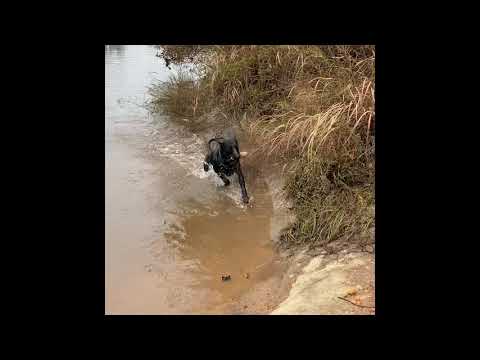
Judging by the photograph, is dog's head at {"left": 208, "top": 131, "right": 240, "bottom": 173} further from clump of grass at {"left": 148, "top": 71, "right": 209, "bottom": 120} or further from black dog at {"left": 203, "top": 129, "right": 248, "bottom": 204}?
clump of grass at {"left": 148, "top": 71, "right": 209, "bottom": 120}

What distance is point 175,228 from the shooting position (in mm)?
5496

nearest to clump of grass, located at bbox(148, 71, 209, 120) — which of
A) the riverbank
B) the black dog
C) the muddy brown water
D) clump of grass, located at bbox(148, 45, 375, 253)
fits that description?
the riverbank

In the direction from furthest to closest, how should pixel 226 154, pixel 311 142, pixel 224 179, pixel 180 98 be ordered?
1. pixel 180 98
2. pixel 224 179
3. pixel 226 154
4. pixel 311 142

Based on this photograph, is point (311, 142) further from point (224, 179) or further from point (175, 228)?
point (175, 228)

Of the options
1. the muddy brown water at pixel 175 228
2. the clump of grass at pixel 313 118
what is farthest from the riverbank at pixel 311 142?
the muddy brown water at pixel 175 228

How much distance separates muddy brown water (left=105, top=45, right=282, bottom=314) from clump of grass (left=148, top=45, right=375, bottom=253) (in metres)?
0.57

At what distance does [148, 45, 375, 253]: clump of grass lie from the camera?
15.1 feet

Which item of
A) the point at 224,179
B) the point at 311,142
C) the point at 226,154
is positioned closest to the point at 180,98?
the point at 224,179

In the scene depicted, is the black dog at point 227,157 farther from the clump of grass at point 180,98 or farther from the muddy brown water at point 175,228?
the clump of grass at point 180,98

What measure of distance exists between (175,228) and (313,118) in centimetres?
212

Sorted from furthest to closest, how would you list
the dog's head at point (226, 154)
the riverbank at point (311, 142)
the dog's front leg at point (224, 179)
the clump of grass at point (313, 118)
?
the dog's front leg at point (224, 179), the dog's head at point (226, 154), the clump of grass at point (313, 118), the riverbank at point (311, 142)

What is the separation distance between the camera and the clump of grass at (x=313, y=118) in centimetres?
460

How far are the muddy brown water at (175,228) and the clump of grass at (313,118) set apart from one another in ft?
1.86
